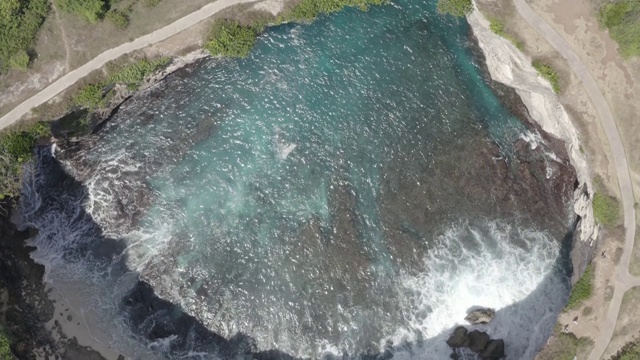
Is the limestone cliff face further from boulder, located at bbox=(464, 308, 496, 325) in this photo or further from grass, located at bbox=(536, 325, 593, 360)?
boulder, located at bbox=(464, 308, 496, 325)

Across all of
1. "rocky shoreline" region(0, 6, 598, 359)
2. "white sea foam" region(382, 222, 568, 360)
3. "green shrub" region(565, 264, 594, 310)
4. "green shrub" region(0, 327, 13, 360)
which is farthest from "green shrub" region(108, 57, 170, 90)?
"green shrub" region(565, 264, 594, 310)

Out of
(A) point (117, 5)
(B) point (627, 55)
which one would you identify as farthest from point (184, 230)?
(B) point (627, 55)

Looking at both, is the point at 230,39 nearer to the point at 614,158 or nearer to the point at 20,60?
the point at 20,60

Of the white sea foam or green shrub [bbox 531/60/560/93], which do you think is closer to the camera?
green shrub [bbox 531/60/560/93]

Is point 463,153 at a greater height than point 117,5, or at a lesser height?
lesser

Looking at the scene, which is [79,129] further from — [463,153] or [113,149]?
[463,153]

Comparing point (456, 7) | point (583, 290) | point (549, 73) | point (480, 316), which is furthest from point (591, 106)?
point (480, 316)

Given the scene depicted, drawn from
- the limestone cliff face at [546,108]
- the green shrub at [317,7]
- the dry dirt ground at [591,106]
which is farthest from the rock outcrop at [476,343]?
the green shrub at [317,7]
